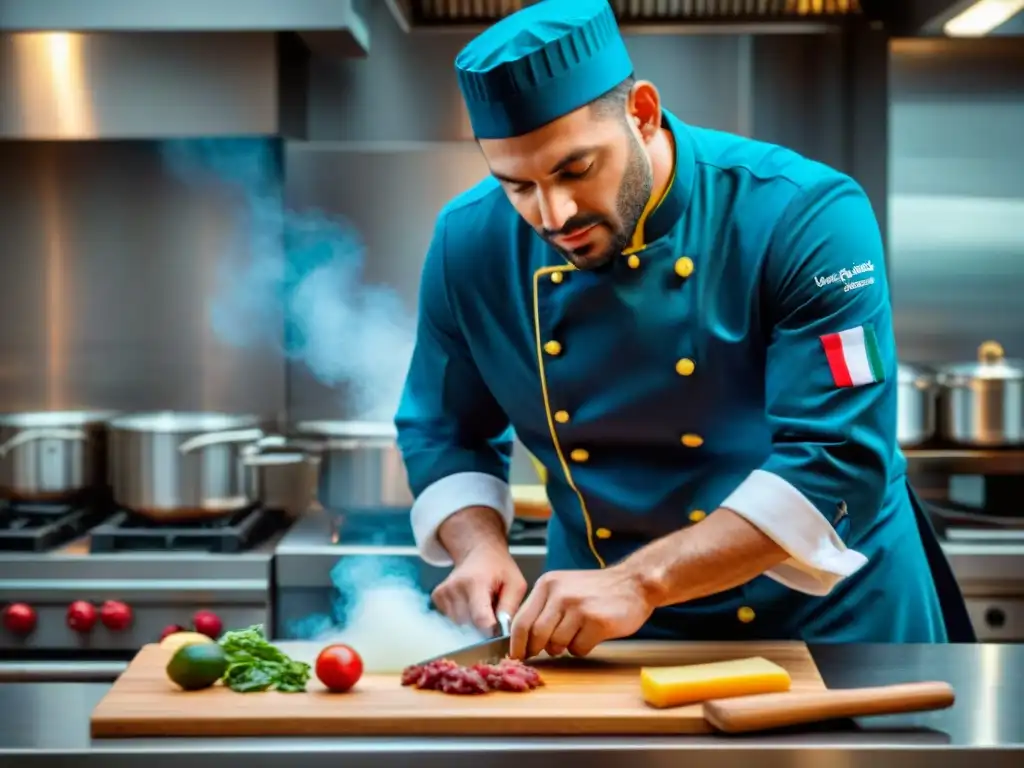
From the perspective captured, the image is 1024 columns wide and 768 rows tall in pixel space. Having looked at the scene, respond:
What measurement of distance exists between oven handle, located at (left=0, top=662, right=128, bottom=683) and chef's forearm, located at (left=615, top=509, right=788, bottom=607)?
5.17ft

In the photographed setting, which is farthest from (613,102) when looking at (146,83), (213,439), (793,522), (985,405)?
(985,405)

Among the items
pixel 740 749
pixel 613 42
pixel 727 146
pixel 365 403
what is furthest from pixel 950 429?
pixel 740 749

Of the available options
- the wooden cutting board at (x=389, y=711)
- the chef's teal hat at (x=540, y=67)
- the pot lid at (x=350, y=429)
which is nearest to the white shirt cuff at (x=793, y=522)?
the wooden cutting board at (x=389, y=711)

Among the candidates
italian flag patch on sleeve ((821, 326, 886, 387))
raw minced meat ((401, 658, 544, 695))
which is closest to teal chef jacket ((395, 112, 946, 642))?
italian flag patch on sleeve ((821, 326, 886, 387))

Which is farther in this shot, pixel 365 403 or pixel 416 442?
pixel 365 403

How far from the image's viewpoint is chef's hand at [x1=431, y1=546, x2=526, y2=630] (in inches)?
68.0

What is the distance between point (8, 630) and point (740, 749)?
202 cm

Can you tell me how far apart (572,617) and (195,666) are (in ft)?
1.35

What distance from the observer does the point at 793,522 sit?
5.26 ft

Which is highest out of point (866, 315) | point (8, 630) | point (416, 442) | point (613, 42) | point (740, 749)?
point (613, 42)

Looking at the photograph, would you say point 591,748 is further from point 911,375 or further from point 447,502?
point 911,375

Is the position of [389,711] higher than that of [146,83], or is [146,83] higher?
[146,83]

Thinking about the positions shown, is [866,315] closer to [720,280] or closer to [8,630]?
[720,280]

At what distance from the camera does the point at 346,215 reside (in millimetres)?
3576
